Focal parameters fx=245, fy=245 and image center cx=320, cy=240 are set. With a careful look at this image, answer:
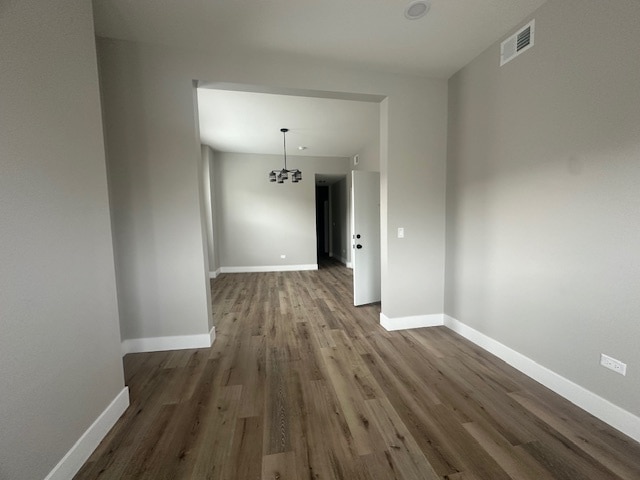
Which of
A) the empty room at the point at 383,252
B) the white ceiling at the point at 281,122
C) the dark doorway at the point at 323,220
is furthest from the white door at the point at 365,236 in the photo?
the dark doorway at the point at 323,220

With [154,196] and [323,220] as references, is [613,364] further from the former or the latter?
[323,220]

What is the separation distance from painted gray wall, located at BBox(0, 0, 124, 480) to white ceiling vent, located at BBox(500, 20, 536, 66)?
10.5ft

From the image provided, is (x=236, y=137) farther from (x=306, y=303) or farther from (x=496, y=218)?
(x=496, y=218)

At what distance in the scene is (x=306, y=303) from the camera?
404 cm

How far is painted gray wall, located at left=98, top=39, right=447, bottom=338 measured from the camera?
2336 mm

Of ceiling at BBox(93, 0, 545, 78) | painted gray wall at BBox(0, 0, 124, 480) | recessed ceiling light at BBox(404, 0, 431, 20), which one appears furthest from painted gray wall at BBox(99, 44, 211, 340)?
recessed ceiling light at BBox(404, 0, 431, 20)

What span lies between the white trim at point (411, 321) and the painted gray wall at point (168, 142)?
1767mm

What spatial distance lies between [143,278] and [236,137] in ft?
11.6

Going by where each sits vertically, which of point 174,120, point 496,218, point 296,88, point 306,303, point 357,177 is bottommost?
point 306,303

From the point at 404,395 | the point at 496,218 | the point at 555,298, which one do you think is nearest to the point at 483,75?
the point at 496,218

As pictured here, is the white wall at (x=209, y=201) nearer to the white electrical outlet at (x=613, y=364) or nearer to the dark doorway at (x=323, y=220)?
the dark doorway at (x=323, y=220)

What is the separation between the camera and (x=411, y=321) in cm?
305

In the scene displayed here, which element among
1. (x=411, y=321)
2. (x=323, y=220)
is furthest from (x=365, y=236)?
(x=323, y=220)

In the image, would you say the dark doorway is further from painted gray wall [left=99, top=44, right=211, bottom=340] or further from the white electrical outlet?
the white electrical outlet
